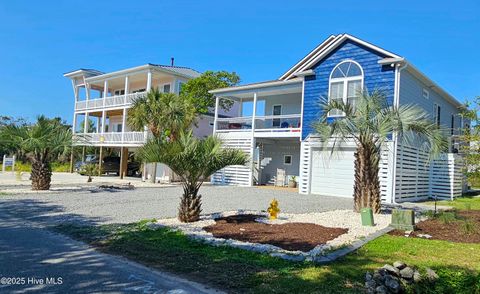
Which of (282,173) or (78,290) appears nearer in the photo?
(78,290)

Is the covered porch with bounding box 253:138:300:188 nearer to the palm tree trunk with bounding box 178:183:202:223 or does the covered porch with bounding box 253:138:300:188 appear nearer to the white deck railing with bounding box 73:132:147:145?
the white deck railing with bounding box 73:132:147:145

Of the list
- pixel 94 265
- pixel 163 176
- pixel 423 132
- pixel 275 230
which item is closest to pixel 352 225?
pixel 275 230

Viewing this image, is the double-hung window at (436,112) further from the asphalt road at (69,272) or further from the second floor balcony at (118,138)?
the asphalt road at (69,272)

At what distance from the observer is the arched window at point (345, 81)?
18.1 m

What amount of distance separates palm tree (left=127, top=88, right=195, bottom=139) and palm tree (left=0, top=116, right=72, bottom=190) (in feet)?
22.7

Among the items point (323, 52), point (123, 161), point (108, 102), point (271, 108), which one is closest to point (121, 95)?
point (108, 102)

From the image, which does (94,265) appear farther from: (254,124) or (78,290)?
(254,124)

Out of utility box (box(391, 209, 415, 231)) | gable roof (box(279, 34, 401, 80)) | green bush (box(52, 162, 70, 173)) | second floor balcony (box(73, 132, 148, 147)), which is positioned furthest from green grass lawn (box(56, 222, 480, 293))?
green bush (box(52, 162, 70, 173))

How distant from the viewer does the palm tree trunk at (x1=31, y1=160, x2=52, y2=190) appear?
15930mm

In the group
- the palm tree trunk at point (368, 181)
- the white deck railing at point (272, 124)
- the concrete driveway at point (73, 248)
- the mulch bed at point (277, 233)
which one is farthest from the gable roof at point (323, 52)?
the mulch bed at point (277, 233)

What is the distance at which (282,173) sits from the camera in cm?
2434

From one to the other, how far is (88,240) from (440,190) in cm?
1859

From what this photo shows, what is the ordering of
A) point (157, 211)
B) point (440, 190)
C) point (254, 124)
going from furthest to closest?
1. point (254, 124)
2. point (440, 190)
3. point (157, 211)

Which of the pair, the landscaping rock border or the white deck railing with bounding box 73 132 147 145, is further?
the white deck railing with bounding box 73 132 147 145
